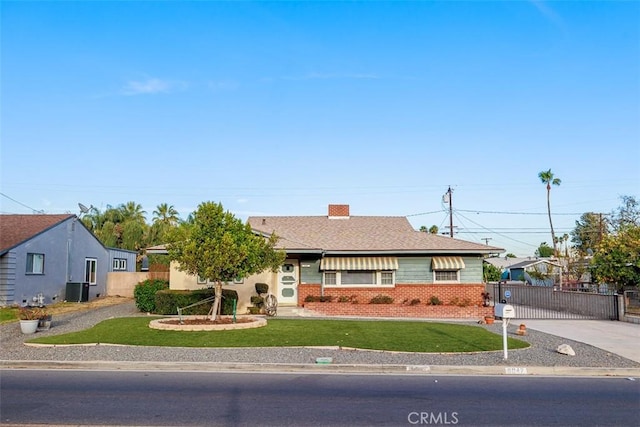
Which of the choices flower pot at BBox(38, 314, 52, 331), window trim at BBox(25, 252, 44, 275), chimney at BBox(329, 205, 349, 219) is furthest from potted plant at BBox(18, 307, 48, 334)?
chimney at BBox(329, 205, 349, 219)

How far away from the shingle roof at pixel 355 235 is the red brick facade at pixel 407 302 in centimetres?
178

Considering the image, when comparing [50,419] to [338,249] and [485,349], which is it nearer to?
[485,349]

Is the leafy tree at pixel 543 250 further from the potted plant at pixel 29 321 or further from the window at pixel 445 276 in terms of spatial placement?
the potted plant at pixel 29 321

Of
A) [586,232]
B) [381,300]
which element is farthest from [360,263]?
[586,232]

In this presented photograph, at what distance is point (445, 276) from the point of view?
25.4m

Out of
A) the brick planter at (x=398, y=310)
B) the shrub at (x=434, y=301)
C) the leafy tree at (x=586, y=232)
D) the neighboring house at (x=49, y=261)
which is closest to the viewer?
the brick planter at (x=398, y=310)

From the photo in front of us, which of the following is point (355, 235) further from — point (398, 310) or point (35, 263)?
point (35, 263)

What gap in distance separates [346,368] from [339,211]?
2091 centimetres

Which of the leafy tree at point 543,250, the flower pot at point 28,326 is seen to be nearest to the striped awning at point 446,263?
the flower pot at point 28,326

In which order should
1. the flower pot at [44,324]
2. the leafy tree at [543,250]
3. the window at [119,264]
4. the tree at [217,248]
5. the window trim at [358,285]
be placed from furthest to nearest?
the leafy tree at [543,250], the window at [119,264], the window trim at [358,285], the flower pot at [44,324], the tree at [217,248]

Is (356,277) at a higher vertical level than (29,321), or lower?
higher

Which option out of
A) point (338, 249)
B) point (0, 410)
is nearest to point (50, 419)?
point (0, 410)

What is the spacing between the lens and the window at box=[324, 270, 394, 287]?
83.6 ft

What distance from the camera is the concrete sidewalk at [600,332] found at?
14.9 m
